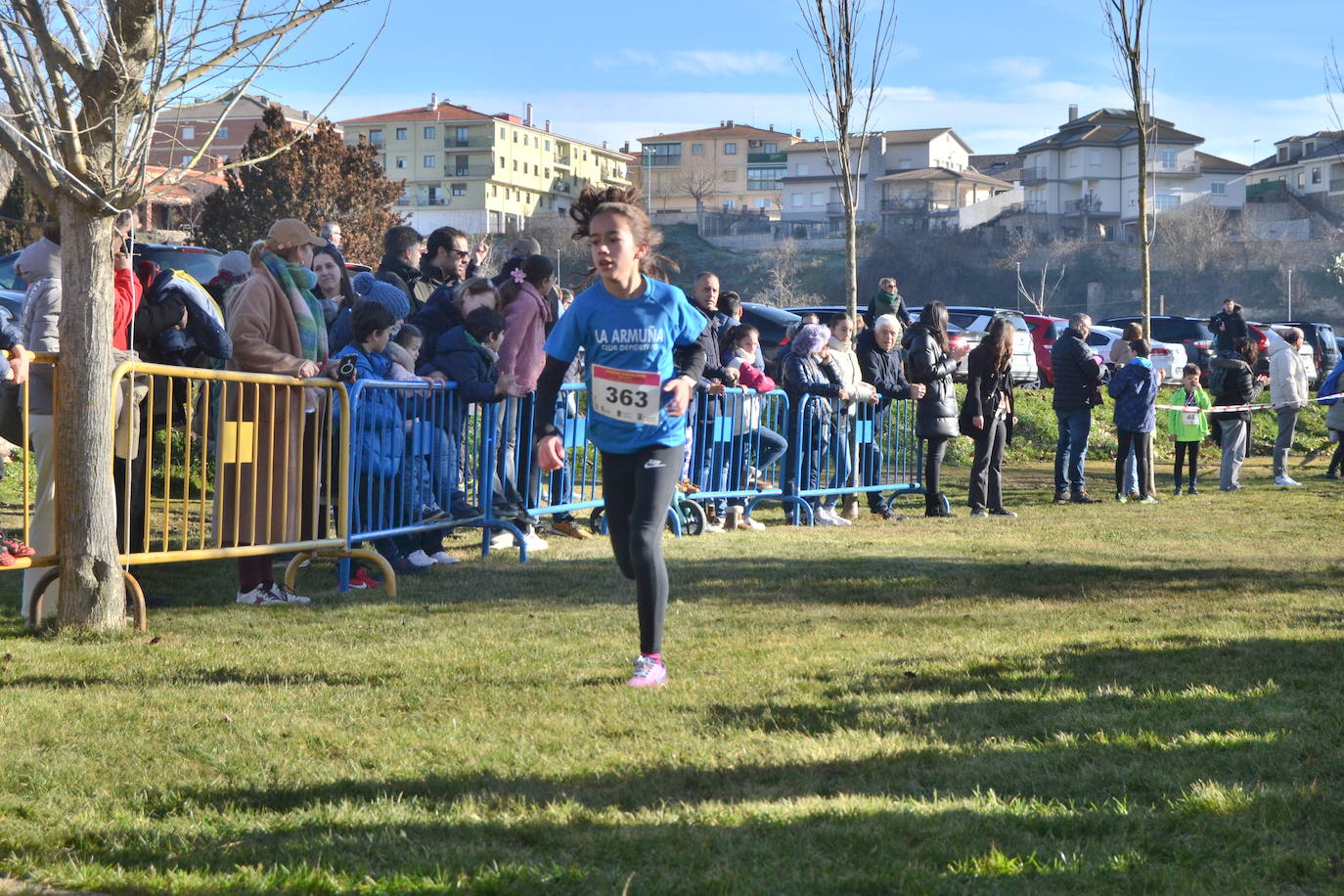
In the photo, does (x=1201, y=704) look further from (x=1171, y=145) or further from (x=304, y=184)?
(x=1171, y=145)

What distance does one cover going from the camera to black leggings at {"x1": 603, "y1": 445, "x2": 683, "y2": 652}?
6.00 metres

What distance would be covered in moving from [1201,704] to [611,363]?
8.79 ft

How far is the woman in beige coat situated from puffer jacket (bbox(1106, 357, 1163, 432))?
10.1 meters

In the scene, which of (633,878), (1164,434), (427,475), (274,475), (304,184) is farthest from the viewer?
(304,184)

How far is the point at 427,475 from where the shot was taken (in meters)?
9.80

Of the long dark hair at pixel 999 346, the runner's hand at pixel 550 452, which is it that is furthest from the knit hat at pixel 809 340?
the runner's hand at pixel 550 452

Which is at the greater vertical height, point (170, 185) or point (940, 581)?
point (170, 185)

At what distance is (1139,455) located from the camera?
1666 centimetres

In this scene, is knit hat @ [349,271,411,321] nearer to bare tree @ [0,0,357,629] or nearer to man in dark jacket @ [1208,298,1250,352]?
bare tree @ [0,0,357,629]

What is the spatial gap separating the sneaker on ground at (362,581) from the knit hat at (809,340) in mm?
5324

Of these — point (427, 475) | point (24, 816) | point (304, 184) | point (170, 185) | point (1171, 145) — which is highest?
point (1171, 145)

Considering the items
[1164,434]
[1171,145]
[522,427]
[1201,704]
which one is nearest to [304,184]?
[1164,434]

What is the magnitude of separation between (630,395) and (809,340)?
746 centimetres

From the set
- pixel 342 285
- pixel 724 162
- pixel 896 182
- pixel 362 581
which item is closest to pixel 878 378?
pixel 342 285
